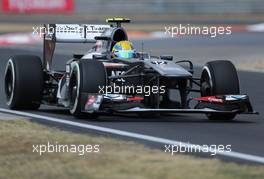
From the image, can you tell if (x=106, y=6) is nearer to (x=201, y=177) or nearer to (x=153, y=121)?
(x=153, y=121)

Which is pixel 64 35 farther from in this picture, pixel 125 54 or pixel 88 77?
pixel 88 77

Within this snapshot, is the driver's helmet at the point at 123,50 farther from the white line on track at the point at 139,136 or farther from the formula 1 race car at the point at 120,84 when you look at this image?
the white line on track at the point at 139,136

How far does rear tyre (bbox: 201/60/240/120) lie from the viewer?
12945 millimetres

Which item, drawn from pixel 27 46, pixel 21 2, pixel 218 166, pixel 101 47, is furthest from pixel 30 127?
pixel 21 2

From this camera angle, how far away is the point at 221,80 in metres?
13.0

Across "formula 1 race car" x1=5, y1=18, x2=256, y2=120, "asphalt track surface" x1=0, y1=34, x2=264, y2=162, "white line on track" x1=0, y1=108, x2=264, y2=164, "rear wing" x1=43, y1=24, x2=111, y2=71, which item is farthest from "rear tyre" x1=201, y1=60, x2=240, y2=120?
"rear wing" x1=43, y1=24, x2=111, y2=71

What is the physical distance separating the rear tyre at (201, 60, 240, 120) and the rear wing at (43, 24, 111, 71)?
96.8 inches

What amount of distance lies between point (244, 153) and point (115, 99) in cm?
298

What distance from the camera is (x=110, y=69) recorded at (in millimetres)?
13164

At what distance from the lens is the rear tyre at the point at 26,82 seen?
14.0 meters

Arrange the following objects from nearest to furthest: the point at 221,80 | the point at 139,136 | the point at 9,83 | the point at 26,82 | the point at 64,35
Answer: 1. the point at 139,136
2. the point at 221,80
3. the point at 26,82
4. the point at 9,83
5. the point at 64,35

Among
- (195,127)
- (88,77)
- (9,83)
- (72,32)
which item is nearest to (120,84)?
(88,77)

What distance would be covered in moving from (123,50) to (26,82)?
1.55 meters

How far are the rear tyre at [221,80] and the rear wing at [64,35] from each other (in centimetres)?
246
